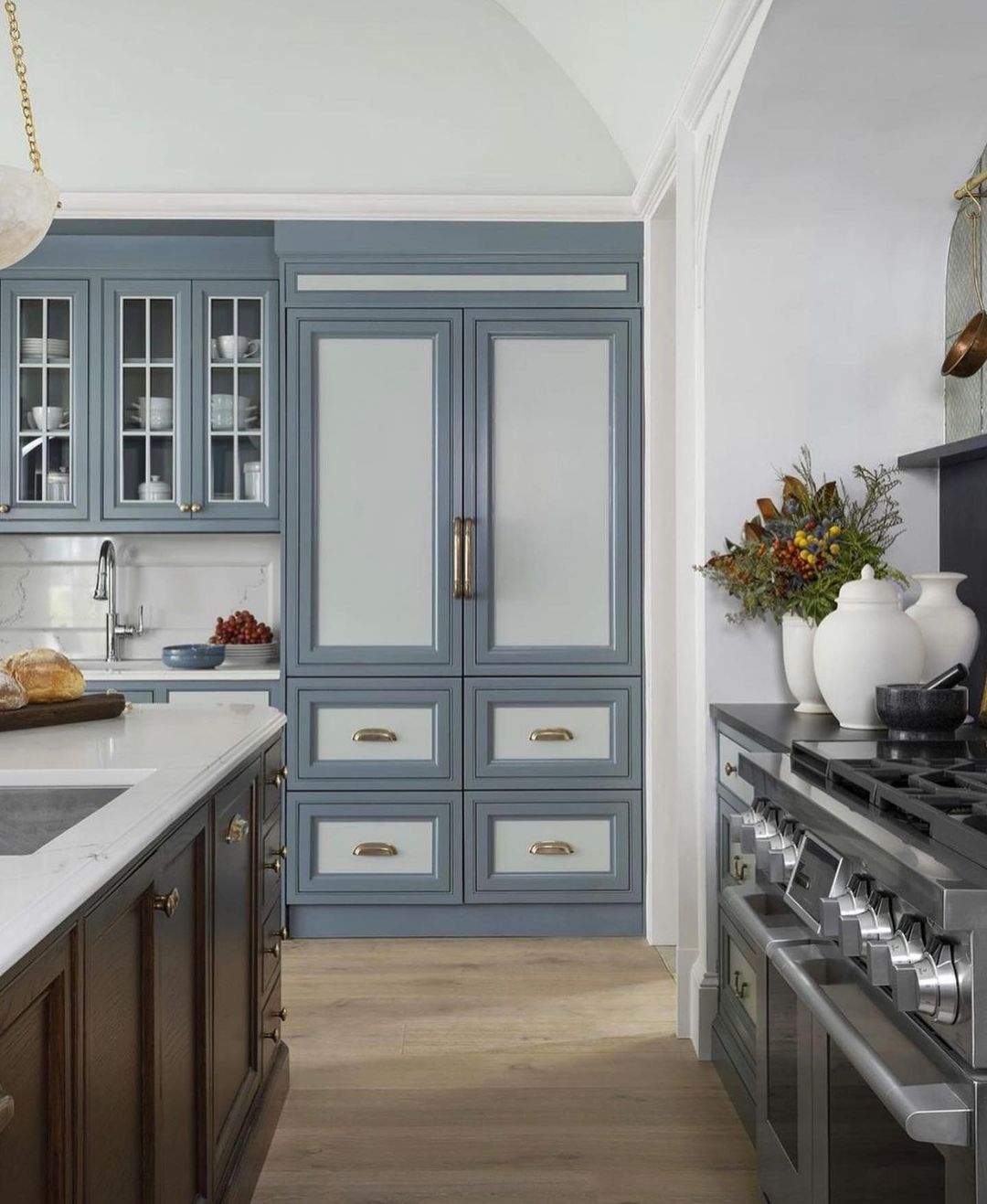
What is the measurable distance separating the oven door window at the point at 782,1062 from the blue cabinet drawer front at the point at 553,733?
189 cm

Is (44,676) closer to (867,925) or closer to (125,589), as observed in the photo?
(867,925)

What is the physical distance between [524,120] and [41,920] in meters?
3.42

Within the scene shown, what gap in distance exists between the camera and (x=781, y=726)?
2.37 metres

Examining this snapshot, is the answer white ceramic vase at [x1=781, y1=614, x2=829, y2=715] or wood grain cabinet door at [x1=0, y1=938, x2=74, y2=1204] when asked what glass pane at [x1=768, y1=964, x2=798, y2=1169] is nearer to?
white ceramic vase at [x1=781, y1=614, x2=829, y2=715]

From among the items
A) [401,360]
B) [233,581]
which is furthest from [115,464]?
[401,360]

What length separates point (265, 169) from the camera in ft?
12.3

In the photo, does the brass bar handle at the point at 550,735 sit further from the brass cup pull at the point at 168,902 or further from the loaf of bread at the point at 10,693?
the brass cup pull at the point at 168,902

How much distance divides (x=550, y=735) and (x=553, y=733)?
11 millimetres

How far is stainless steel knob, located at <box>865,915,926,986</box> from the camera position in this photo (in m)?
1.23

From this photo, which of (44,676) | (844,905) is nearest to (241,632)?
(44,676)

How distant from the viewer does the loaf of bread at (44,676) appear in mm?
2246

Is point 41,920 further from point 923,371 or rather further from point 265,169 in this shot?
point 265,169

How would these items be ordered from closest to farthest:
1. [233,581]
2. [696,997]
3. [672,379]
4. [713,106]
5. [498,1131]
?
[498,1131] → [713,106] → [696,997] → [672,379] → [233,581]

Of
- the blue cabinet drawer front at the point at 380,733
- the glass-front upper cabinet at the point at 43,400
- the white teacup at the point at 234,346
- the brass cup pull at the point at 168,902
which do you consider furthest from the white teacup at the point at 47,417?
the brass cup pull at the point at 168,902
